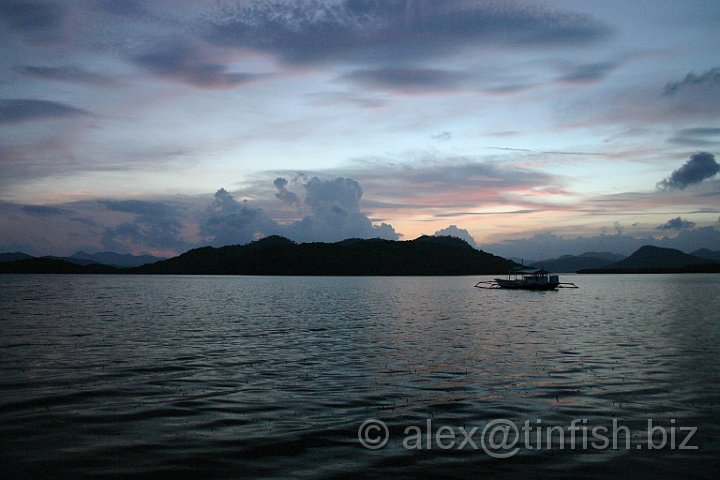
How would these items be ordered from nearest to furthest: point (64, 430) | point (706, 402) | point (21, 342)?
point (64, 430)
point (706, 402)
point (21, 342)

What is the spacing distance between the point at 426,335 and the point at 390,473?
31494 millimetres

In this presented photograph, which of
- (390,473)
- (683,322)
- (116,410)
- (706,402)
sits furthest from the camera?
(683,322)

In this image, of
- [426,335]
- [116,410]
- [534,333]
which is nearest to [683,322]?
[534,333]

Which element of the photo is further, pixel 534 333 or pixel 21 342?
pixel 534 333

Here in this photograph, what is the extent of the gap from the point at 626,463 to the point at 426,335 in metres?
30.1

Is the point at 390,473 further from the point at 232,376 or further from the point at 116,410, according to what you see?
the point at 232,376

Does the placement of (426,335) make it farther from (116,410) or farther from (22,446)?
(22,446)

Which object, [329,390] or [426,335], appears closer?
[329,390]

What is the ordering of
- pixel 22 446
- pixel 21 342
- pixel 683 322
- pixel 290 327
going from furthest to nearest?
pixel 683 322, pixel 290 327, pixel 21 342, pixel 22 446

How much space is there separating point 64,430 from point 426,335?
31797 millimetres

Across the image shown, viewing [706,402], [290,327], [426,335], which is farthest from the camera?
[290,327]

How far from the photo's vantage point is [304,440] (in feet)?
51.4

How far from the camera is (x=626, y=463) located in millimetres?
14109

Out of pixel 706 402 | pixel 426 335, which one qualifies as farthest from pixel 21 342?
pixel 706 402
